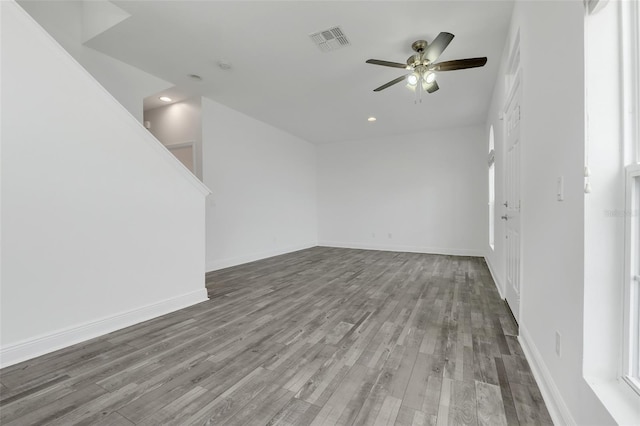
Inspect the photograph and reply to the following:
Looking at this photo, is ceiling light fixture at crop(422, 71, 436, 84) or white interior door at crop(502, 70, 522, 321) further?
ceiling light fixture at crop(422, 71, 436, 84)

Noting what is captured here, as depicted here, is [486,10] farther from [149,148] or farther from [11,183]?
[11,183]

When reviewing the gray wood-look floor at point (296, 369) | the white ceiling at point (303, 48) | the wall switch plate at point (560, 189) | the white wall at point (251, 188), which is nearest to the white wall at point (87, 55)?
the white ceiling at point (303, 48)

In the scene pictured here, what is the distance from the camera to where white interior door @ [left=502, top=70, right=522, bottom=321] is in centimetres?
241

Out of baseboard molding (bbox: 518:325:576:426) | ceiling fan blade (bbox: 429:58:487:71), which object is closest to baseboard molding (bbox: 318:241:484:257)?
baseboard molding (bbox: 518:325:576:426)

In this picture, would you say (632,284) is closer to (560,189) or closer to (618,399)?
(618,399)

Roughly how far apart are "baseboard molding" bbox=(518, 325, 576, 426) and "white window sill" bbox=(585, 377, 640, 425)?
0.95 feet

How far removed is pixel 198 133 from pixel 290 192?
2636 millimetres

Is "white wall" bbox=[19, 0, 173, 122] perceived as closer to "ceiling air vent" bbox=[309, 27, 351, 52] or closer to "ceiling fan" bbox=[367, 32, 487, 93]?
"ceiling air vent" bbox=[309, 27, 351, 52]

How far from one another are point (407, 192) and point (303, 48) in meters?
4.40

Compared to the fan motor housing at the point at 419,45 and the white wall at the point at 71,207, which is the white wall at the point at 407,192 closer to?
the fan motor housing at the point at 419,45

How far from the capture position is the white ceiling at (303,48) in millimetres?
2463

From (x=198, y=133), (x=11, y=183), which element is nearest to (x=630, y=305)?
(x=11, y=183)

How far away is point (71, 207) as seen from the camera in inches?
83.9

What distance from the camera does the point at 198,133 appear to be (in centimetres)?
461
